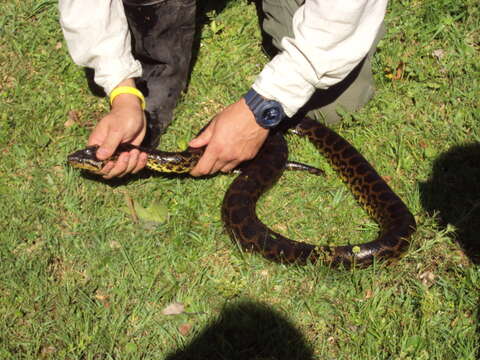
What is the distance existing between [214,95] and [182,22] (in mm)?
811

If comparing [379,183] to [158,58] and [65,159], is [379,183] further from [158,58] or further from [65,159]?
[65,159]

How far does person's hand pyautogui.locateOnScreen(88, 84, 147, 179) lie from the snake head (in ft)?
0.15

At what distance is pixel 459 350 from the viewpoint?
338 cm

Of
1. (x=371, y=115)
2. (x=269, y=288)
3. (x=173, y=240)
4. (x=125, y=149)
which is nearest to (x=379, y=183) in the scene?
(x=371, y=115)

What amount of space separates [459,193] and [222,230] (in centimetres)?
204

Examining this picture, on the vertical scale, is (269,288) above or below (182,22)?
below

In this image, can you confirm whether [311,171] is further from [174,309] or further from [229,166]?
[174,309]

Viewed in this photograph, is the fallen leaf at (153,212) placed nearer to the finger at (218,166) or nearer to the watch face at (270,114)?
the finger at (218,166)

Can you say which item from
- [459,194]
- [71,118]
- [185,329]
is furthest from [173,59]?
[459,194]

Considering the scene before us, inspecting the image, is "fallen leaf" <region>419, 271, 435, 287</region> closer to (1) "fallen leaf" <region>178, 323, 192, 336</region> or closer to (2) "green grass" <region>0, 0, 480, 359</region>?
(2) "green grass" <region>0, 0, 480, 359</region>

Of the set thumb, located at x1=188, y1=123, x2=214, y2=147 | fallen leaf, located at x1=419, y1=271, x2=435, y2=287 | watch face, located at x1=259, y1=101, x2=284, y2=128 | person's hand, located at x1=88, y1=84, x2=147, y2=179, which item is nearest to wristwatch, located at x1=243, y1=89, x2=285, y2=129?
watch face, located at x1=259, y1=101, x2=284, y2=128

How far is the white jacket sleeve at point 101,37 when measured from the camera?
165 inches

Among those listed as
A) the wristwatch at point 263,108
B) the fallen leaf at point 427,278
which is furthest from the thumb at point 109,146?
the fallen leaf at point 427,278

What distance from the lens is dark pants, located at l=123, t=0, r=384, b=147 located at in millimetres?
4727
